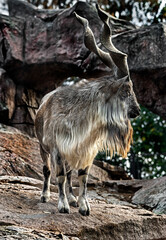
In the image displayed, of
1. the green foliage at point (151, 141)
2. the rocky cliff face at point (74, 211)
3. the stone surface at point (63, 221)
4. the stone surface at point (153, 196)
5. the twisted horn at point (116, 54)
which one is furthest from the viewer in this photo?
the green foliage at point (151, 141)

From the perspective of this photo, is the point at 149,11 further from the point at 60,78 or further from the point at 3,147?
the point at 3,147

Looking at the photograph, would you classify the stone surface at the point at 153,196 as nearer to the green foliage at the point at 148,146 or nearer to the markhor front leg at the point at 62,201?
the markhor front leg at the point at 62,201

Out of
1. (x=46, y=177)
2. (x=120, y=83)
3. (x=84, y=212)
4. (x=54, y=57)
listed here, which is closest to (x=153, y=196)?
(x=46, y=177)

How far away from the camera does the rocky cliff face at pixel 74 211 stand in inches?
128

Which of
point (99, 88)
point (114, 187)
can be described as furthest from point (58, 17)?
point (99, 88)

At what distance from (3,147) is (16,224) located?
372 cm

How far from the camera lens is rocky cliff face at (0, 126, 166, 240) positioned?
326cm

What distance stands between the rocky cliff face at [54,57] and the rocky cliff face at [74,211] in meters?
1.74

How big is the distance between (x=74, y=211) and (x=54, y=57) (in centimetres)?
461

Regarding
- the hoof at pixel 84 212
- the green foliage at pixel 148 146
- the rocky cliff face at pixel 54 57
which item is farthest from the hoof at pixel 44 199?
the green foliage at pixel 148 146

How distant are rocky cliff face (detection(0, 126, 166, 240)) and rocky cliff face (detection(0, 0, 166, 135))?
174 centimetres

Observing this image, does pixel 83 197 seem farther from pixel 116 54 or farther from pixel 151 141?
pixel 151 141

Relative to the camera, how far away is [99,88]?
4102mm

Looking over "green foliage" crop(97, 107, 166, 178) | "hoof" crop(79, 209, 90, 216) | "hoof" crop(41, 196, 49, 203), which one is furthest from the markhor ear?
"green foliage" crop(97, 107, 166, 178)
